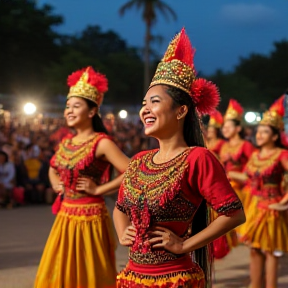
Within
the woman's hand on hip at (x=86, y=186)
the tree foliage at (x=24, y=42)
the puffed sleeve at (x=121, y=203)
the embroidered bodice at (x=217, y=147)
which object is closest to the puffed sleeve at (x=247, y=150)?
the embroidered bodice at (x=217, y=147)

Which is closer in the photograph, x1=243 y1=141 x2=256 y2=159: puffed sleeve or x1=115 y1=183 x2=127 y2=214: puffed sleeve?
x1=115 y1=183 x2=127 y2=214: puffed sleeve

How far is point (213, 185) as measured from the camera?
9.94ft

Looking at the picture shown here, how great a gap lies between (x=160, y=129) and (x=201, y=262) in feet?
2.39

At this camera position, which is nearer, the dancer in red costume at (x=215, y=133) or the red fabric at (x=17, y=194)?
the dancer in red costume at (x=215, y=133)

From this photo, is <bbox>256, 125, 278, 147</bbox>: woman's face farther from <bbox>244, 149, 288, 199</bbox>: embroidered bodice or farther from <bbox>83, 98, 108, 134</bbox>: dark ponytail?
<bbox>83, 98, 108, 134</bbox>: dark ponytail

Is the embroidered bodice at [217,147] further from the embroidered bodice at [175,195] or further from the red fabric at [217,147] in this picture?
the embroidered bodice at [175,195]

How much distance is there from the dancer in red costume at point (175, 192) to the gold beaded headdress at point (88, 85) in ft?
7.12

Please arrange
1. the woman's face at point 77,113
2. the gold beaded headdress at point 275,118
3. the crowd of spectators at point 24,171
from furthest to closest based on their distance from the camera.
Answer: the crowd of spectators at point 24,171 → the gold beaded headdress at point 275,118 → the woman's face at point 77,113

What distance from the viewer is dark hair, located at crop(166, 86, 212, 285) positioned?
10.6ft

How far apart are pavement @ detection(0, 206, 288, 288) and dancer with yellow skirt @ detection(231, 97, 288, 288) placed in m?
0.72

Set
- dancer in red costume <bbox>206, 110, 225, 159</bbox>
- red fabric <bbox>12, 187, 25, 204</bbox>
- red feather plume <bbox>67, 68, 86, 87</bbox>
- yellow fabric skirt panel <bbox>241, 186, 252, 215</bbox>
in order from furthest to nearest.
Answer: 1. red fabric <bbox>12, 187, 25, 204</bbox>
2. dancer in red costume <bbox>206, 110, 225, 159</bbox>
3. yellow fabric skirt panel <bbox>241, 186, 252, 215</bbox>
4. red feather plume <bbox>67, 68, 86, 87</bbox>

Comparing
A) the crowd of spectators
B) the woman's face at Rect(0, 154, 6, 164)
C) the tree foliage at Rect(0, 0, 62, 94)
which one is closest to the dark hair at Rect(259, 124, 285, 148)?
the crowd of spectators

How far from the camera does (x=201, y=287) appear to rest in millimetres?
3174

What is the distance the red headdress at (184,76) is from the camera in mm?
3262
